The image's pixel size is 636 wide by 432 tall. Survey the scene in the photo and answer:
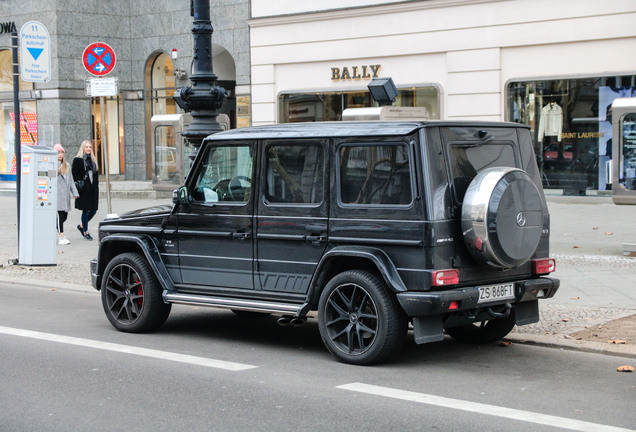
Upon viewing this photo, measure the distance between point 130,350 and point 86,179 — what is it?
30.4ft

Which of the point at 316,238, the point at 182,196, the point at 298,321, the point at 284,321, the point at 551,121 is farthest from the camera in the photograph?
the point at 551,121

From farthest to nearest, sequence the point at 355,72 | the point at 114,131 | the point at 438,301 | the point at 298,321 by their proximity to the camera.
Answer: the point at 114,131 → the point at 355,72 → the point at 298,321 → the point at 438,301

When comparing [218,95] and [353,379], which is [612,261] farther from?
[353,379]

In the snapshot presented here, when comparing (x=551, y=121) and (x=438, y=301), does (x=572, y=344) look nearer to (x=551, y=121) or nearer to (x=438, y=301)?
(x=438, y=301)

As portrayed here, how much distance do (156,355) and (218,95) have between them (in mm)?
4281

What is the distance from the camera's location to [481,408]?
5.81 meters

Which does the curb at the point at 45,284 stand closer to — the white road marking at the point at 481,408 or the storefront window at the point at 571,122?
the white road marking at the point at 481,408

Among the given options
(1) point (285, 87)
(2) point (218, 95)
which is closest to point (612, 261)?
(2) point (218, 95)

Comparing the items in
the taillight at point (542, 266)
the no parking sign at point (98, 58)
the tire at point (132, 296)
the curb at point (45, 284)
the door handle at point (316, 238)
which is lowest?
the curb at point (45, 284)

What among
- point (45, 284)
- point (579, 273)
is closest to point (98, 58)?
point (45, 284)

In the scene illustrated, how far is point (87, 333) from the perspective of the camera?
858cm

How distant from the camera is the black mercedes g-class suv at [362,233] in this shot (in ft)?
22.5

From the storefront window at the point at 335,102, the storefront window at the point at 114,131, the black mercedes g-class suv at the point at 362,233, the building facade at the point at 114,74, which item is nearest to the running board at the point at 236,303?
the black mercedes g-class suv at the point at 362,233

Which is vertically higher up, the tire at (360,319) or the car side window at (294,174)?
the car side window at (294,174)
